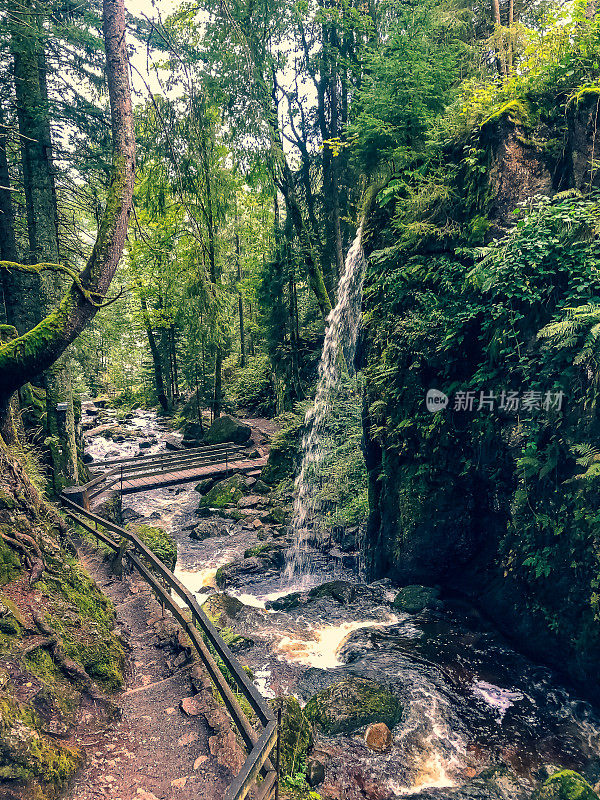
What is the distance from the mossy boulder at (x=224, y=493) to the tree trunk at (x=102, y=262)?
33.4ft

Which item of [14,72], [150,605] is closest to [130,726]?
[150,605]

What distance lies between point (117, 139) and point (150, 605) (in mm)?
6654

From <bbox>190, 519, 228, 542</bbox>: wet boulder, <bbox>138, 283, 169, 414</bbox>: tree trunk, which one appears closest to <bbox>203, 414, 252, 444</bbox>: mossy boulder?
<bbox>190, 519, 228, 542</bbox>: wet boulder

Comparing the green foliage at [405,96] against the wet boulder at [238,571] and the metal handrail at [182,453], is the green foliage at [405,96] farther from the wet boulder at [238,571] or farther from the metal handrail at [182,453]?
the metal handrail at [182,453]

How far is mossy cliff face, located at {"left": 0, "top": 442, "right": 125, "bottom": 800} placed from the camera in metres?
3.31

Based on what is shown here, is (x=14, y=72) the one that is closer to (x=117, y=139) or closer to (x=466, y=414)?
(x=117, y=139)

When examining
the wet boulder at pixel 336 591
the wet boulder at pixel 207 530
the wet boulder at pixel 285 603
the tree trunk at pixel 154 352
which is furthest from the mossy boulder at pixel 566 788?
the tree trunk at pixel 154 352

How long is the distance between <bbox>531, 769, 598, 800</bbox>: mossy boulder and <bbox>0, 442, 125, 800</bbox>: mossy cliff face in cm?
508

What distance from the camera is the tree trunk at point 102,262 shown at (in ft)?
19.0

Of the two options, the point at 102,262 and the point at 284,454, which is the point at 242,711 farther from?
the point at 284,454

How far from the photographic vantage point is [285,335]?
19.8 m

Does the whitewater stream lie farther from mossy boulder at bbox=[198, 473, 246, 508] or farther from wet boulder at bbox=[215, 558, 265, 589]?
mossy boulder at bbox=[198, 473, 246, 508]

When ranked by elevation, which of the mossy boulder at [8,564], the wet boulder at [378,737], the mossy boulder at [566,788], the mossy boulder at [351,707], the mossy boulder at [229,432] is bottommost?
the wet boulder at [378,737]

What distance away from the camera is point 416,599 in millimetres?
9500
